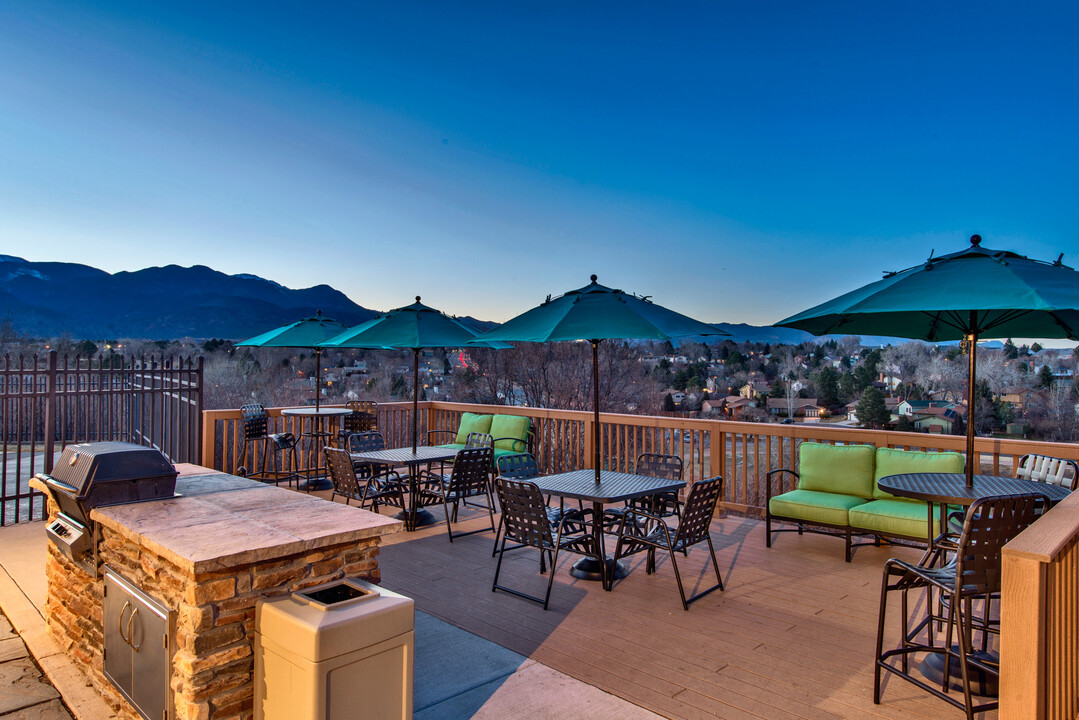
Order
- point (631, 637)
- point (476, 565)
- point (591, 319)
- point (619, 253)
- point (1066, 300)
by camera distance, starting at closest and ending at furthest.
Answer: point (1066, 300) → point (631, 637) → point (591, 319) → point (476, 565) → point (619, 253)

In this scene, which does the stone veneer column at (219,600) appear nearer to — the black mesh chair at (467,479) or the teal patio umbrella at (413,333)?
the black mesh chair at (467,479)

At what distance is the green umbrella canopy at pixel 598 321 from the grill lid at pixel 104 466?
248 cm

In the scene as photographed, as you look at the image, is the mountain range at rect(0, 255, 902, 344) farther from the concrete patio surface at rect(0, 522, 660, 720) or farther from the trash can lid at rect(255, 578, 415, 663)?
the trash can lid at rect(255, 578, 415, 663)

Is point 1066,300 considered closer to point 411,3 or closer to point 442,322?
point 442,322

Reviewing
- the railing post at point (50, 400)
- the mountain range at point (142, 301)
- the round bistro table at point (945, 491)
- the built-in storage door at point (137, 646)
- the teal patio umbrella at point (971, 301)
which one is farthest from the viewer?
the mountain range at point (142, 301)

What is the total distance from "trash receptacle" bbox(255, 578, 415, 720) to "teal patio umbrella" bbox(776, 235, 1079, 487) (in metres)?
2.86

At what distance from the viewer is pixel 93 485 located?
247cm

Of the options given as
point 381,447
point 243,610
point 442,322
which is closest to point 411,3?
point 442,322

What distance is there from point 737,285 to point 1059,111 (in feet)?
27.2

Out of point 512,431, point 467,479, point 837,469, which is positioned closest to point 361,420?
point 512,431

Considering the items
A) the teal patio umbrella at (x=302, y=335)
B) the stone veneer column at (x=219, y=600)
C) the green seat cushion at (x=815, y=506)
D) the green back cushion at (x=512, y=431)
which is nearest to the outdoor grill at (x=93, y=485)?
the stone veneer column at (x=219, y=600)

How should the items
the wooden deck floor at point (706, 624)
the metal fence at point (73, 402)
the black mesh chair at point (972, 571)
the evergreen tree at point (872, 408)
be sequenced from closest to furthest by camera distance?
A: the black mesh chair at point (972, 571)
the wooden deck floor at point (706, 624)
the metal fence at point (73, 402)
the evergreen tree at point (872, 408)

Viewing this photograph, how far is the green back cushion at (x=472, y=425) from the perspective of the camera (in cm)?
805

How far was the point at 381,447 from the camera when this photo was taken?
267 inches
